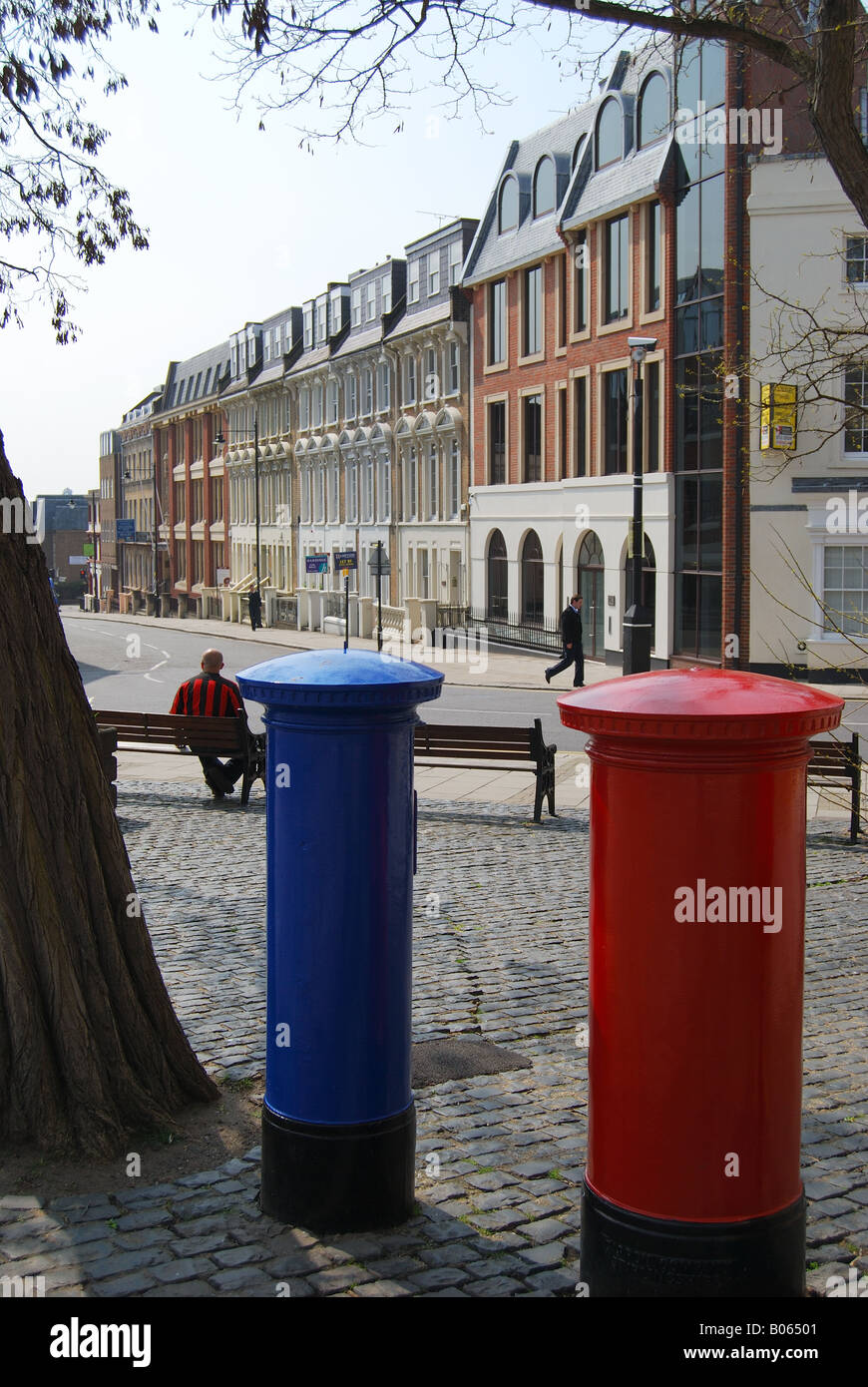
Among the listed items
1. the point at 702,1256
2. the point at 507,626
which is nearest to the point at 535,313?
the point at 507,626

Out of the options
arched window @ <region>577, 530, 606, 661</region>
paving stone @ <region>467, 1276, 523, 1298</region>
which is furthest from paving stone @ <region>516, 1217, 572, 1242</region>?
arched window @ <region>577, 530, 606, 661</region>

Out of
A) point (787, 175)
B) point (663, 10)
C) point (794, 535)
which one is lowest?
point (794, 535)

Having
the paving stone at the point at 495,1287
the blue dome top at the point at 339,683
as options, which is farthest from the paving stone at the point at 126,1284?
the blue dome top at the point at 339,683

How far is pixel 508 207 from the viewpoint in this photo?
39.3 m

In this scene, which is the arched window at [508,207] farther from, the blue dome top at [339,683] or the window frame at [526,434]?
the blue dome top at [339,683]

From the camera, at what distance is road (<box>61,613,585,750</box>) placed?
22328 millimetres

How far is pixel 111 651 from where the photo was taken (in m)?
42.3

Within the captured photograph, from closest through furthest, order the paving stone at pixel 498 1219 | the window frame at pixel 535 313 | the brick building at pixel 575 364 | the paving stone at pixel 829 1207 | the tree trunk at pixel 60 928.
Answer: the paving stone at pixel 498 1219 → the paving stone at pixel 829 1207 → the tree trunk at pixel 60 928 → the brick building at pixel 575 364 → the window frame at pixel 535 313

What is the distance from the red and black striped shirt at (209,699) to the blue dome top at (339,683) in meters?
10.0

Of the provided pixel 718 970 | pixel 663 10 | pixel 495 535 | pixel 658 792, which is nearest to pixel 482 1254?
pixel 718 970

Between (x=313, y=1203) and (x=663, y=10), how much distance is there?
7.53m

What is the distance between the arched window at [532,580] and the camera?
3781 centimetres

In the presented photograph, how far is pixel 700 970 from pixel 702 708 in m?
0.69
